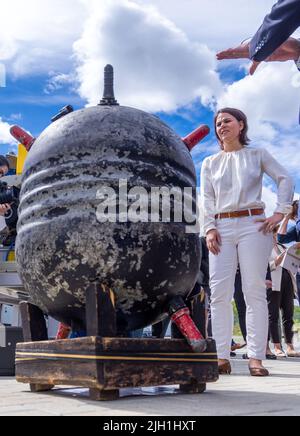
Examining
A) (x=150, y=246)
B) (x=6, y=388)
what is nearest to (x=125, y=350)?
(x=150, y=246)

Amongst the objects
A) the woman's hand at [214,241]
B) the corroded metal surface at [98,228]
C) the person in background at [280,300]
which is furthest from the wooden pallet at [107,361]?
the person in background at [280,300]

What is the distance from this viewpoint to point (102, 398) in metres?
2.60

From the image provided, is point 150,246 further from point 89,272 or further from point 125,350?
point 125,350

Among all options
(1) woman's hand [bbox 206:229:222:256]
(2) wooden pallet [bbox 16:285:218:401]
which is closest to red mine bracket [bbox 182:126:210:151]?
(1) woman's hand [bbox 206:229:222:256]

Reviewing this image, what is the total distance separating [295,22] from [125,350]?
71.2 inches

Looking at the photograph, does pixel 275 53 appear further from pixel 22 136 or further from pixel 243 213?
pixel 22 136

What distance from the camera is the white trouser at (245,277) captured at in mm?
4105

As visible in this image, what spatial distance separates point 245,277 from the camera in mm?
4148

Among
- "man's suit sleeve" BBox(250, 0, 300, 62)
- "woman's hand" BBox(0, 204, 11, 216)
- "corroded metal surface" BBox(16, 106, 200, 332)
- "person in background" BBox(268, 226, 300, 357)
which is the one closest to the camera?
"corroded metal surface" BBox(16, 106, 200, 332)

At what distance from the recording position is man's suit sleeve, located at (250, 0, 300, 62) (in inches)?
119

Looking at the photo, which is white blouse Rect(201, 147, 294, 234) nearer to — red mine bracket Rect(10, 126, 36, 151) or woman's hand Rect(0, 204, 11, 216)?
red mine bracket Rect(10, 126, 36, 151)

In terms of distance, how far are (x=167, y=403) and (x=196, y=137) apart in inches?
61.7

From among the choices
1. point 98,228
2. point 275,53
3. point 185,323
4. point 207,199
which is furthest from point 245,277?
point 98,228

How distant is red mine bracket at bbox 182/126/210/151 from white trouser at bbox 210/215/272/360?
0.87m
